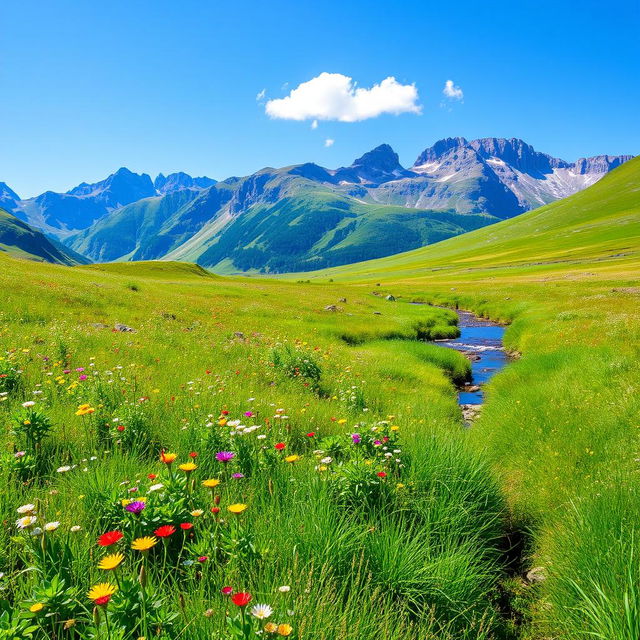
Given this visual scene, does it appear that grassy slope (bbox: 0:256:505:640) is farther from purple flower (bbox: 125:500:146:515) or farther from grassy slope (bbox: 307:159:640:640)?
grassy slope (bbox: 307:159:640:640)

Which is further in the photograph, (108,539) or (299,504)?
(299,504)

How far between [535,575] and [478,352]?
72.2ft

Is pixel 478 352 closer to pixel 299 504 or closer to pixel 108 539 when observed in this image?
pixel 299 504

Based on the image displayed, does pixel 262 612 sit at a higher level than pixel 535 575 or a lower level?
higher

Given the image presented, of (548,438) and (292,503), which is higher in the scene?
(292,503)

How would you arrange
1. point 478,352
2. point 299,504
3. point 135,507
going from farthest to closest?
point 478,352 < point 299,504 < point 135,507

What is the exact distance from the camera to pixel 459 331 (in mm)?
34906

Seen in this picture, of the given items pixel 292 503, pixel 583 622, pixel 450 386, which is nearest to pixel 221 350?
pixel 450 386

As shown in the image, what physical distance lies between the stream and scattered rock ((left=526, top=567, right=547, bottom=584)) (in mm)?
9040

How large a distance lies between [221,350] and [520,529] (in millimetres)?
11021

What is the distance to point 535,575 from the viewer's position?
5609 millimetres

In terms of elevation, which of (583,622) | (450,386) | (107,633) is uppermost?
(107,633)

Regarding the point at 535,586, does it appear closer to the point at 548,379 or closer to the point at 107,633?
the point at 107,633

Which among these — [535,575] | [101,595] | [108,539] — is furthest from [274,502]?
[535,575]
